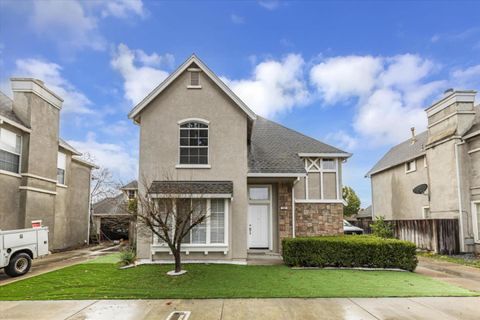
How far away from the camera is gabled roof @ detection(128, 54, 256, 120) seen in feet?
44.8

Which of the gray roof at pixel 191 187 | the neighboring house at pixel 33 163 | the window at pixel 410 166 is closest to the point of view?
the gray roof at pixel 191 187

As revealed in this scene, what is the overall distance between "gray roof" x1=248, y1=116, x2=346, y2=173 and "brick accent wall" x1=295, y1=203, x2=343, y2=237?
102 inches

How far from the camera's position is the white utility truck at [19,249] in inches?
441

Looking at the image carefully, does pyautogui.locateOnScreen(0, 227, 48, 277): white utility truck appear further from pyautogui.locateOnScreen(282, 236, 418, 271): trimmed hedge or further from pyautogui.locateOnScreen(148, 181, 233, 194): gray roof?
pyautogui.locateOnScreen(282, 236, 418, 271): trimmed hedge

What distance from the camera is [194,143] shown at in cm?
1385

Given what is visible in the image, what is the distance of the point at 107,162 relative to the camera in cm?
3269

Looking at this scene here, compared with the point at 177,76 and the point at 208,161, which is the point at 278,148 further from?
the point at 177,76

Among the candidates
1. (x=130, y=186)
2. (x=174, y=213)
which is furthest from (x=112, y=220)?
(x=174, y=213)

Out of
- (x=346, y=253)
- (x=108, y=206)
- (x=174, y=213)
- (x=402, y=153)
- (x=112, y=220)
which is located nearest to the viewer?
(x=174, y=213)

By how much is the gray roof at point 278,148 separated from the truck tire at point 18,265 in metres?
9.05

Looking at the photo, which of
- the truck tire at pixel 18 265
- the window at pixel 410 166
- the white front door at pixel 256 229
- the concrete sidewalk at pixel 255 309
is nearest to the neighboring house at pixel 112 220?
the white front door at pixel 256 229

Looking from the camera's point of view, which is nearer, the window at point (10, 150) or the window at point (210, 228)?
the window at point (210, 228)

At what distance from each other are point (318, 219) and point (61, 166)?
1549 cm

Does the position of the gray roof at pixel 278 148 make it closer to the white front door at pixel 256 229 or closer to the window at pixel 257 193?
the window at pixel 257 193
